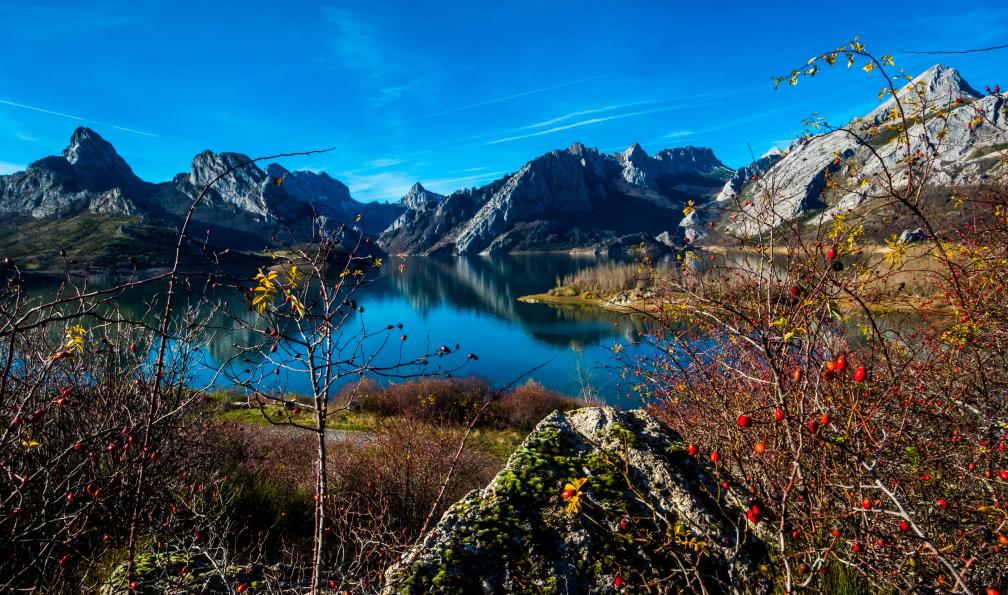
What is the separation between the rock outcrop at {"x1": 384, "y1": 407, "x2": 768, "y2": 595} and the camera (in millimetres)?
2789

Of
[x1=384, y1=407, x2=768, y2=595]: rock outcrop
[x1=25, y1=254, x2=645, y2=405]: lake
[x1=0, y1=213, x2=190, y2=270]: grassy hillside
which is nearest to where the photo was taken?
[x1=384, y1=407, x2=768, y2=595]: rock outcrop

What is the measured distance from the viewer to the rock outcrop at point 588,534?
2789 millimetres

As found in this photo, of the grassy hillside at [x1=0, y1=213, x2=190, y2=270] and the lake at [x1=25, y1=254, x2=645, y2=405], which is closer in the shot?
the lake at [x1=25, y1=254, x2=645, y2=405]

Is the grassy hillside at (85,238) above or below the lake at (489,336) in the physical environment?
above

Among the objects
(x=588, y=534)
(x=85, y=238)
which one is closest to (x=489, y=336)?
(x=588, y=534)

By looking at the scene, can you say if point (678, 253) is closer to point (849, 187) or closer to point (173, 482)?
point (849, 187)

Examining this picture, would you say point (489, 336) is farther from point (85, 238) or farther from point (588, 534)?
point (85, 238)

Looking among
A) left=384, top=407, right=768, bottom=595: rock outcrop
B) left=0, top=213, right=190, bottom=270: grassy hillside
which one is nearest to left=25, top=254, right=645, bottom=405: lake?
left=384, top=407, right=768, bottom=595: rock outcrop

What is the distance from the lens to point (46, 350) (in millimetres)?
5641

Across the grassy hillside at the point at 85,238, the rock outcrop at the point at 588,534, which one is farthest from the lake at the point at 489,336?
the grassy hillside at the point at 85,238

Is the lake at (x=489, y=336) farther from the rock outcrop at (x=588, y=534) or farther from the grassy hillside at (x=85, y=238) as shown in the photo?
the grassy hillside at (x=85, y=238)

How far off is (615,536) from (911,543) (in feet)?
5.33

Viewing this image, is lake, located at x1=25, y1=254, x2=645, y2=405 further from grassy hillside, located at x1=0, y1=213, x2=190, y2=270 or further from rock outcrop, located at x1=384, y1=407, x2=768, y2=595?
grassy hillside, located at x1=0, y1=213, x2=190, y2=270

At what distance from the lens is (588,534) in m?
3.11
